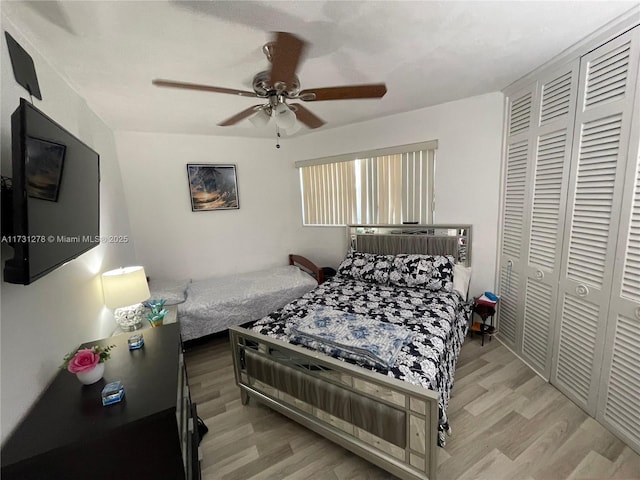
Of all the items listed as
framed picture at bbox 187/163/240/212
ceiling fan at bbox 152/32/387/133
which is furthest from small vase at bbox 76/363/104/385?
framed picture at bbox 187/163/240/212

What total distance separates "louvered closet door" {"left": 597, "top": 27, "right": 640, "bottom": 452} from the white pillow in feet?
3.48

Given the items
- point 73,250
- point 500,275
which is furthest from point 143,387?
point 500,275

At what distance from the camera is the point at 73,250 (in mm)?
1252

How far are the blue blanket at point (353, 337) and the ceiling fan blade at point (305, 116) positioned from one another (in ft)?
4.84

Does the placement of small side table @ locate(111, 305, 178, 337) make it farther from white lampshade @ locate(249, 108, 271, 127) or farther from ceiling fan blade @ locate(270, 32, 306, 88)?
ceiling fan blade @ locate(270, 32, 306, 88)

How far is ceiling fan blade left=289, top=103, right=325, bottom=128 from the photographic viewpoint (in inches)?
69.5

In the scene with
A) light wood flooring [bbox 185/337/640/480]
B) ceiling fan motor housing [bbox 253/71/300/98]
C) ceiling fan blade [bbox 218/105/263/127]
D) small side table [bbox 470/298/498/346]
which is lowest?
light wood flooring [bbox 185/337/640/480]

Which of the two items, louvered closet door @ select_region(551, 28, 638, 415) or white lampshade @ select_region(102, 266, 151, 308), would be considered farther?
white lampshade @ select_region(102, 266, 151, 308)

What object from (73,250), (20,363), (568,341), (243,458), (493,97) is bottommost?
(243,458)

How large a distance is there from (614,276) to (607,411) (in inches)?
34.5

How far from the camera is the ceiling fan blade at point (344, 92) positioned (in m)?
1.48

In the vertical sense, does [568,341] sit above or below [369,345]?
below

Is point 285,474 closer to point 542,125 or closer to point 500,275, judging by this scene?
point 500,275

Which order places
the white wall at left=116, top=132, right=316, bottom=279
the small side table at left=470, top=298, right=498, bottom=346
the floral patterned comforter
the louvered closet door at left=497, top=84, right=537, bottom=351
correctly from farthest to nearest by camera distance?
1. the white wall at left=116, top=132, right=316, bottom=279
2. the small side table at left=470, top=298, right=498, bottom=346
3. the louvered closet door at left=497, top=84, right=537, bottom=351
4. the floral patterned comforter
